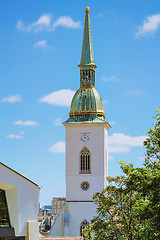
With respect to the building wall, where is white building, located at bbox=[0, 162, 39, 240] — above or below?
below

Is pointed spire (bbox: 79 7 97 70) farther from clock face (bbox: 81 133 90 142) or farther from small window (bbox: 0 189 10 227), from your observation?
small window (bbox: 0 189 10 227)

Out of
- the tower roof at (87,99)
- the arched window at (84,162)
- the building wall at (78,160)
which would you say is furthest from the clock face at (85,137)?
the tower roof at (87,99)

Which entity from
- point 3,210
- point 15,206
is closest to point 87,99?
point 15,206

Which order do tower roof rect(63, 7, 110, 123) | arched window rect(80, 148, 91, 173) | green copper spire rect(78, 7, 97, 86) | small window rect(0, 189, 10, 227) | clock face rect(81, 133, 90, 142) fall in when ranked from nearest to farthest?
small window rect(0, 189, 10, 227)
arched window rect(80, 148, 91, 173)
clock face rect(81, 133, 90, 142)
tower roof rect(63, 7, 110, 123)
green copper spire rect(78, 7, 97, 86)

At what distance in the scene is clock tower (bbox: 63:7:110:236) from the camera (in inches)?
2635

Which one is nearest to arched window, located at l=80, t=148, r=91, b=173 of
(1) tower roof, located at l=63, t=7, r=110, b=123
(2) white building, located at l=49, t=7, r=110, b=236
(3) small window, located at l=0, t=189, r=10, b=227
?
(2) white building, located at l=49, t=7, r=110, b=236

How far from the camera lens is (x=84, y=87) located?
7025cm

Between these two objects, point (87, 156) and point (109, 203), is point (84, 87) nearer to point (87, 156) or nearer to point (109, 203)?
point (87, 156)

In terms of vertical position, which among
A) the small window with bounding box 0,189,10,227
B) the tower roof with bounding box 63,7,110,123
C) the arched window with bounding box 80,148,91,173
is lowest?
the small window with bounding box 0,189,10,227

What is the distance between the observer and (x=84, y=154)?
68.7 m

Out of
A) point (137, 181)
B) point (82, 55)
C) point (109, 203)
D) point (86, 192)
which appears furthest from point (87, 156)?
point (137, 181)

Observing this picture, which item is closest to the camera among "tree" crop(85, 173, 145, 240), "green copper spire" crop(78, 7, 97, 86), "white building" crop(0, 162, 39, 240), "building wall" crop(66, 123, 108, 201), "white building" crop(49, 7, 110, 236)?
"white building" crop(0, 162, 39, 240)

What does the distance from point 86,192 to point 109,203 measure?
23.2 m

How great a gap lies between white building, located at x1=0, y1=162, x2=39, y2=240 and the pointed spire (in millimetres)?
35744
